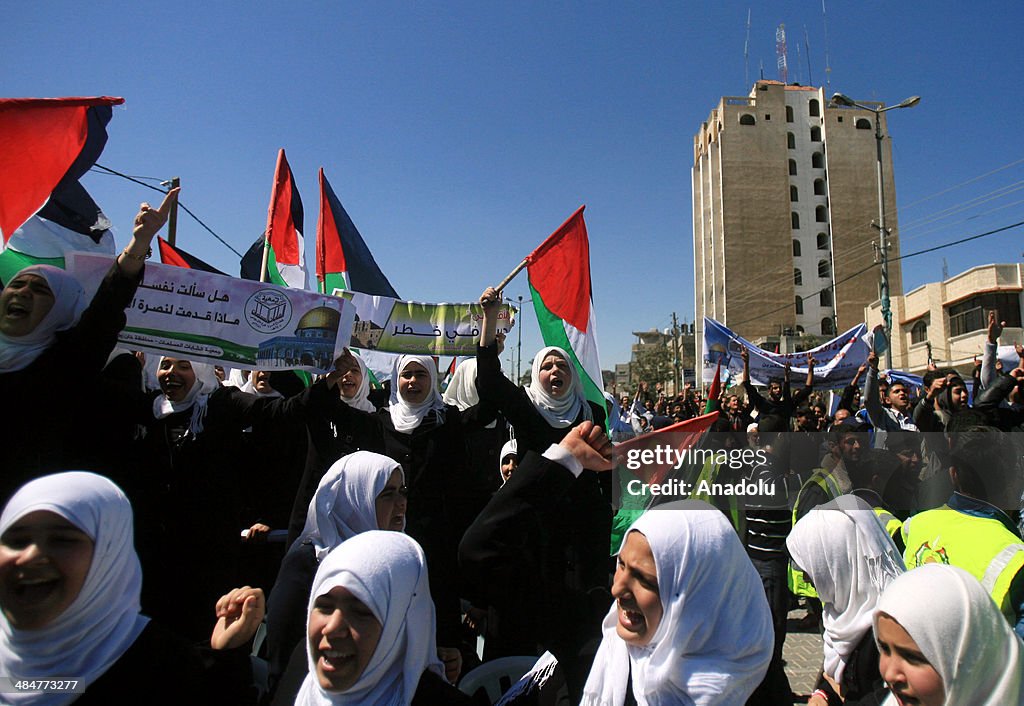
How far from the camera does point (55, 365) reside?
2443 millimetres

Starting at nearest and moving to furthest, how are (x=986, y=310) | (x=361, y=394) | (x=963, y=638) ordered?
(x=963, y=638)
(x=361, y=394)
(x=986, y=310)

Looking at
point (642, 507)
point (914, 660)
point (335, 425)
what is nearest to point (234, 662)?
point (914, 660)

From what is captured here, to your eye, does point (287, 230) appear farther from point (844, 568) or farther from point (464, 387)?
point (844, 568)

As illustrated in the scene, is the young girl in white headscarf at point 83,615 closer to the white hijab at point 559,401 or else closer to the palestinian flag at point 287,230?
the white hijab at point 559,401

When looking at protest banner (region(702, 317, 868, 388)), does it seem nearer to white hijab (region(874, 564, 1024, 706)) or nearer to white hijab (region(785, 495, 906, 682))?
white hijab (region(785, 495, 906, 682))

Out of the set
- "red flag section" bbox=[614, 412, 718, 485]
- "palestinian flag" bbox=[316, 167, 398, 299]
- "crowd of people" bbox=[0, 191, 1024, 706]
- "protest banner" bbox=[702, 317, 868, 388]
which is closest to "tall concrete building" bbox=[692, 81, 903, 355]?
"protest banner" bbox=[702, 317, 868, 388]

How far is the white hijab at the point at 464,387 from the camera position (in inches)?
193

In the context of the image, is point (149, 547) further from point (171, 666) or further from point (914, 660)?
point (914, 660)

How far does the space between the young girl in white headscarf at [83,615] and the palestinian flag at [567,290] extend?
338 cm

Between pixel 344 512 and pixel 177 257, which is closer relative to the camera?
pixel 344 512

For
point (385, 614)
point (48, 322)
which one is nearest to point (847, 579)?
point (385, 614)

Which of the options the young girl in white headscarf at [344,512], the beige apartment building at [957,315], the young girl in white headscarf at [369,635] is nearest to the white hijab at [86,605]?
the young girl in white headscarf at [369,635]

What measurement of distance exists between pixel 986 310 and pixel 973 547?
34614 mm

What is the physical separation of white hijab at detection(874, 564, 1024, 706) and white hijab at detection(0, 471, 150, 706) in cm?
200
